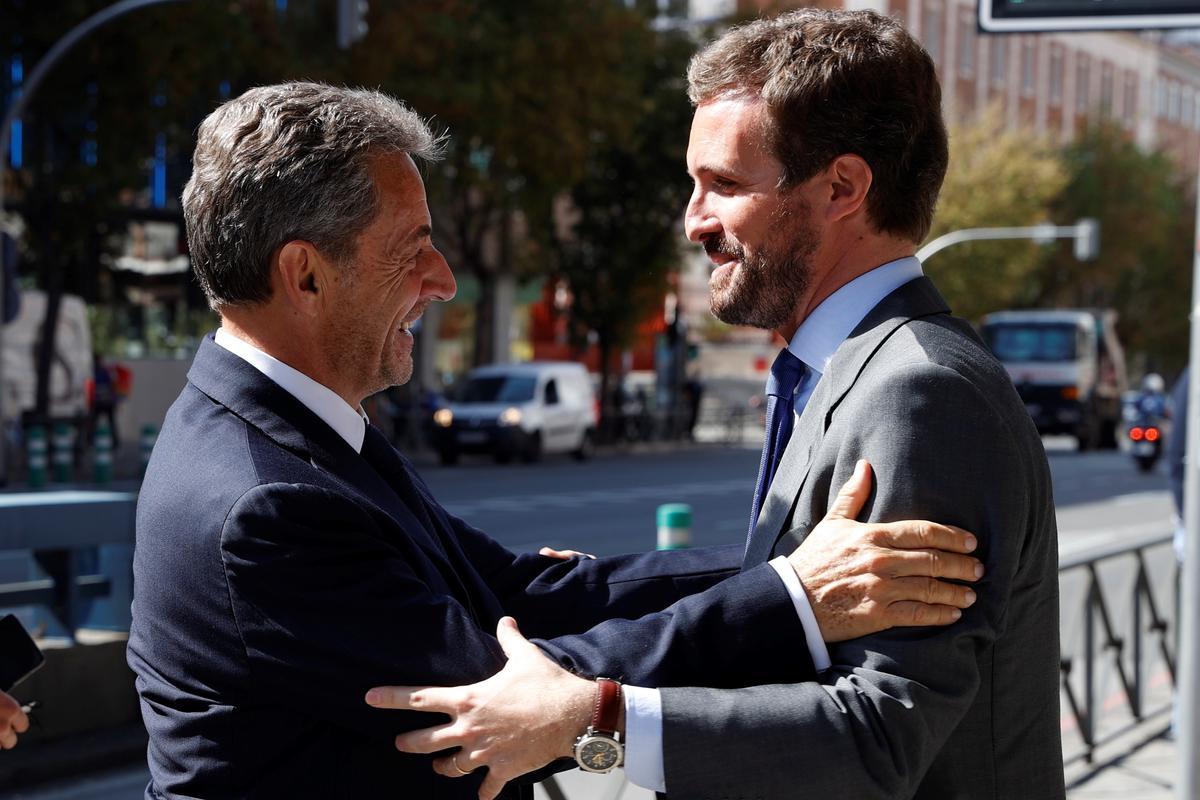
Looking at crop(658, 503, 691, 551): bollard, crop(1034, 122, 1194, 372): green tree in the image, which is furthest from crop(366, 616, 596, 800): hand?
→ crop(1034, 122, 1194, 372): green tree

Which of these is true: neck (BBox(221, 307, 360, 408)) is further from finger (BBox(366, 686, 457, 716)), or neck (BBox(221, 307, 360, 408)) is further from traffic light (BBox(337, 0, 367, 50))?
traffic light (BBox(337, 0, 367, 50))

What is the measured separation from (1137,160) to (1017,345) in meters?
20.0

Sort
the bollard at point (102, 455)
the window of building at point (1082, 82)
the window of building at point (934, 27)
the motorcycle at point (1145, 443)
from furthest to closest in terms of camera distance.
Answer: the window of building at point (1082, 82), the window of building at point (934, 27), the motorcycle at point (1145, 443), the bollard at point (102, 455)

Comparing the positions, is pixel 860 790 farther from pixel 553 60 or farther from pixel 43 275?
pixel 43 275

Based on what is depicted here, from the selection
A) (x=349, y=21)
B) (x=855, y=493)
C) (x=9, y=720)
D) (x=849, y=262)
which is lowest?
(x=9, y=720)

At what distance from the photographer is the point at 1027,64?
64250 millimetres

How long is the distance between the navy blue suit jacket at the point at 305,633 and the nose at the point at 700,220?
55 centimetres

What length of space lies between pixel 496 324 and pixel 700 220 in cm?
4008

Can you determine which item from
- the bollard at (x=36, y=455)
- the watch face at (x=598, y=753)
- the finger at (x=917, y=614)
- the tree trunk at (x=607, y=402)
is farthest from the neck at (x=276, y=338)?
the tree trunk at (x=607, y=402)

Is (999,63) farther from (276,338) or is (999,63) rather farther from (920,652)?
(920,652)

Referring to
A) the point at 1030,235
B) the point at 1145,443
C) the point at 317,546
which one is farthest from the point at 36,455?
the point at 1030,235

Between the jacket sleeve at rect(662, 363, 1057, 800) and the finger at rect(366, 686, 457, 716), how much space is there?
10.8 inches

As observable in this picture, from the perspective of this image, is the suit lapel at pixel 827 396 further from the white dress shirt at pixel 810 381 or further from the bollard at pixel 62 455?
the bollard at pixel 62 455

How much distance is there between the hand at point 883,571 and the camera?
200cm
